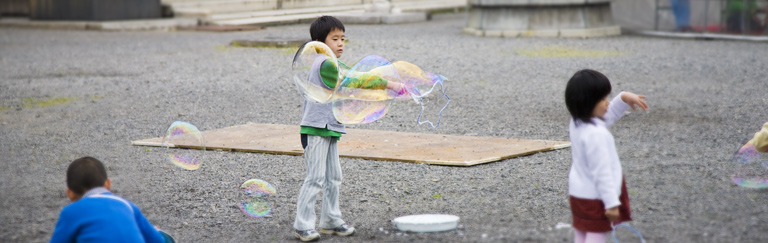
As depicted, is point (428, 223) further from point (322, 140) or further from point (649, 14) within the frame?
point (649, 14)

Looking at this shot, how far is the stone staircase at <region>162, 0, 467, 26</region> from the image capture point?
72.6ft

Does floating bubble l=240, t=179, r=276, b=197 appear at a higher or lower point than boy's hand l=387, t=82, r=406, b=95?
lower

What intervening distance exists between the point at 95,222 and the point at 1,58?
13742 mm

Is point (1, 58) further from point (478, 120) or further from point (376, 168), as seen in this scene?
point (376, 168)

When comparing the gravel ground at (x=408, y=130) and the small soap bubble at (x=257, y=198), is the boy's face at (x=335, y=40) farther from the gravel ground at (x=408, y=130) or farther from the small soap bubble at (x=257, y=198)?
the small soap bubble at (x=257, y=198)

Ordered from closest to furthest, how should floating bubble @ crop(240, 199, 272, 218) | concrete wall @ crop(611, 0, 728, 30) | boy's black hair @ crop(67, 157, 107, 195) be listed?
boy's black hair @ crop(67, 157, 107, 195), floating bubble @ crop(240, 199, 272, 218), concrete wall @ crop(611, 0, 728, 30)

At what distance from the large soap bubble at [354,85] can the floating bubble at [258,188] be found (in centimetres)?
109

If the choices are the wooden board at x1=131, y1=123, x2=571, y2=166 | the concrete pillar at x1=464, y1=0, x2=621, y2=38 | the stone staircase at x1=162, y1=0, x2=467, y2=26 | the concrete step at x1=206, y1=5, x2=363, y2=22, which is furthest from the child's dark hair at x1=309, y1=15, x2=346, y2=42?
the concrete step at x1=206, y1=5, x2=363, y2=22

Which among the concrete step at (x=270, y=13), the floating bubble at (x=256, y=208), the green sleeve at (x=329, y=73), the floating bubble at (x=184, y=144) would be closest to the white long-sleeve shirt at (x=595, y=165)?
the green sleeve at (x=329, y=73)

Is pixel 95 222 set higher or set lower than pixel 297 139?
higher

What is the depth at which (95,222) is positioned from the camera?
12.1 feet

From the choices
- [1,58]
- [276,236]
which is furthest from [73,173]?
[1,58]

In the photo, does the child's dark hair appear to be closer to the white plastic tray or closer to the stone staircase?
the white plastic tray

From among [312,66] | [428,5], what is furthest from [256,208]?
[428,5]
